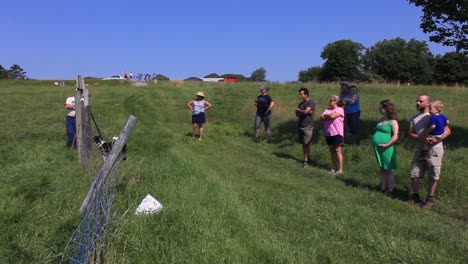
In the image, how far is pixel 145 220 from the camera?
5328 mm

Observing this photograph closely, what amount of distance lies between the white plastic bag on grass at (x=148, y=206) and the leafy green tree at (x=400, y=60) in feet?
315

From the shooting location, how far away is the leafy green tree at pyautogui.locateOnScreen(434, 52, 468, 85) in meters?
79.1

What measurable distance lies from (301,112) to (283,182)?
2.73 m

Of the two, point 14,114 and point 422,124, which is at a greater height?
point 422,124

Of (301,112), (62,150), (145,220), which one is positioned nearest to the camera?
(145,220)

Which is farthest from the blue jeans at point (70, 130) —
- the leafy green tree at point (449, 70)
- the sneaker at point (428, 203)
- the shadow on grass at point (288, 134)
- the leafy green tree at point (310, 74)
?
the leafy green tree at point (310, 74)

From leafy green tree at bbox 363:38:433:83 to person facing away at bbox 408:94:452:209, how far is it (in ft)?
305

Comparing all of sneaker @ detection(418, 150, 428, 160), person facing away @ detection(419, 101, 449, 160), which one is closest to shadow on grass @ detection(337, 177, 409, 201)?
sneaker @ detection(418, 150, 428, 160)

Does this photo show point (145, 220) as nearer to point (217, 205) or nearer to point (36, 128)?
point (217, 205)

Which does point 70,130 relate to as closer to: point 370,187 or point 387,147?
point 370,187

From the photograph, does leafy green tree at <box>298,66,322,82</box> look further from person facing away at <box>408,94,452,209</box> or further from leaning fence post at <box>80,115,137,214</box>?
leaning fence post at <box>80,115,137,214</box>

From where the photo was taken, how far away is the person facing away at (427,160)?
23.3ft

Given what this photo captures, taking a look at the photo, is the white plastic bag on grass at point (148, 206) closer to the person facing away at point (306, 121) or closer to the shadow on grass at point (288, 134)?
the person facing away at point (306, 121)

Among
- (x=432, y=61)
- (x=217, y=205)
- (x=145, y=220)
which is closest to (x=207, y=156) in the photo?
(x=217, y=205)
